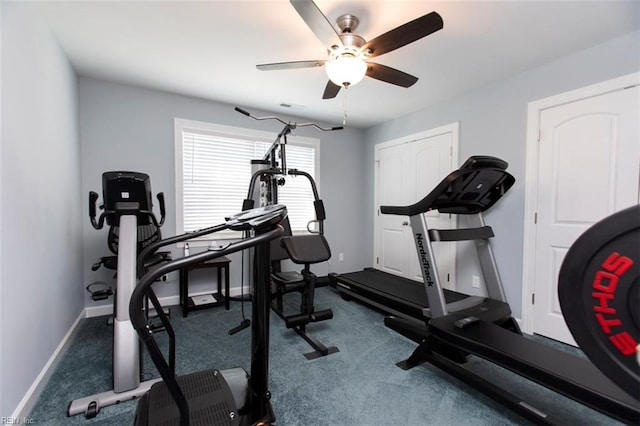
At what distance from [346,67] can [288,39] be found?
0.74 metres

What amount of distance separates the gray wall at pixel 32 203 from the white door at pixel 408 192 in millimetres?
3655

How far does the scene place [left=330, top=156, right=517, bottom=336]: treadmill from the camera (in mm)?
2158

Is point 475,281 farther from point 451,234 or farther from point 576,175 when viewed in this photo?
point 576,175

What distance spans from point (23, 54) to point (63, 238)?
136cm

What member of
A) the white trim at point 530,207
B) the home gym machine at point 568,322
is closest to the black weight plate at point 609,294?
the home gym machine at point 568,322

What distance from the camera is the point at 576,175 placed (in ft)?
7.66

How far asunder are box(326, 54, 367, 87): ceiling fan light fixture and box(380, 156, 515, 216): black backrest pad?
3.26 ft

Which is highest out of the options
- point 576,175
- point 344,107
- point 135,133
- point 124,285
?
point 344,107

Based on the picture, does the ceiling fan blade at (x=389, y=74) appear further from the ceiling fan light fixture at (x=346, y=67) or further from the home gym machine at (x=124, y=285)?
the home gym machine at (x=124, y=285)

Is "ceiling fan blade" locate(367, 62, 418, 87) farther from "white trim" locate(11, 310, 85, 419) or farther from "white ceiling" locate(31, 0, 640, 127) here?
"white trim" locate(11, 310, 85, 419)

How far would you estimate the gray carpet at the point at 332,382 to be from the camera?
1564 millimetres

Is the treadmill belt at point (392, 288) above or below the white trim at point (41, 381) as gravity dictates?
above

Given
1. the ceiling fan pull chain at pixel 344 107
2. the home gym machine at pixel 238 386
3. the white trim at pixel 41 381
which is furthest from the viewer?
the ceiling fan pull chain at pixel 344 107

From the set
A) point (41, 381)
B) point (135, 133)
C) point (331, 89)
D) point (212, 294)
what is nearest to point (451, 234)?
point (331, 89)
